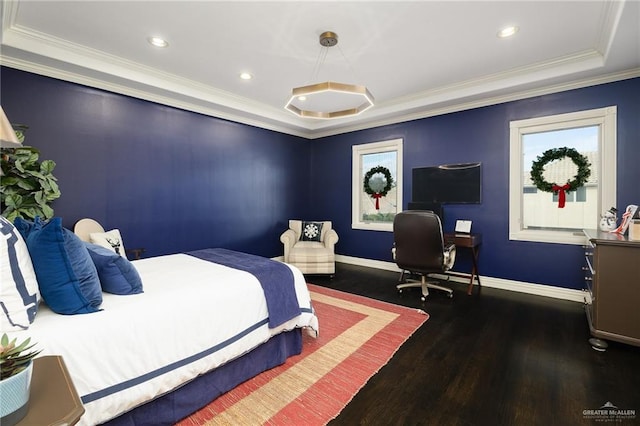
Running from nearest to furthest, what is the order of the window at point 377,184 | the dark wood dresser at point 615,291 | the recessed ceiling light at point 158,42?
the dark wood dresser at point 615,291, the recessed ceiling light at point 158,42, the window at point 377,184

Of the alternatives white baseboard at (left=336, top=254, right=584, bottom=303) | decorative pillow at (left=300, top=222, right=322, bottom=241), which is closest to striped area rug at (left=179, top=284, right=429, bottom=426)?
white baseboard at (left=336, top=254, right=584, bottom=303)

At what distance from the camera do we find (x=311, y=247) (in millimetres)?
4816

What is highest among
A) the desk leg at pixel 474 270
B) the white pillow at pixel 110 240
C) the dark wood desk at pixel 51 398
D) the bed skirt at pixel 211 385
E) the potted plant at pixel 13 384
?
the white pillow at pixel 110 240

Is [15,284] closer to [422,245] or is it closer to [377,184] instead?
[422,245]

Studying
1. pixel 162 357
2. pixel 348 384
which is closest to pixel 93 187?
pixel 162 357

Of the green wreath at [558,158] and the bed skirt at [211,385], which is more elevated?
the green wreath at [558,158]

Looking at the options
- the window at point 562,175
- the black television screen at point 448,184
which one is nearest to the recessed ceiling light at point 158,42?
the black television screen at point 448,184

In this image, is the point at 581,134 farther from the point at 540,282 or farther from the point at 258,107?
the point at 258,107

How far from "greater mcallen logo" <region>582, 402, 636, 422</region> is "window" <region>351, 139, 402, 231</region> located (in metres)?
3.54

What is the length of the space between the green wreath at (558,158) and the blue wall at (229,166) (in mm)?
311

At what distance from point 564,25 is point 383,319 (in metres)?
3.28

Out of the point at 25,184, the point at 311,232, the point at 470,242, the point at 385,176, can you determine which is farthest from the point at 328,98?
the point at 25,184

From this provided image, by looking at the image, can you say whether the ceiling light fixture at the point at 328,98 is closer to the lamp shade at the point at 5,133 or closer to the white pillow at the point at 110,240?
the lamp shade at the point at 5,133

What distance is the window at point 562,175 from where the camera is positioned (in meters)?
3.38
